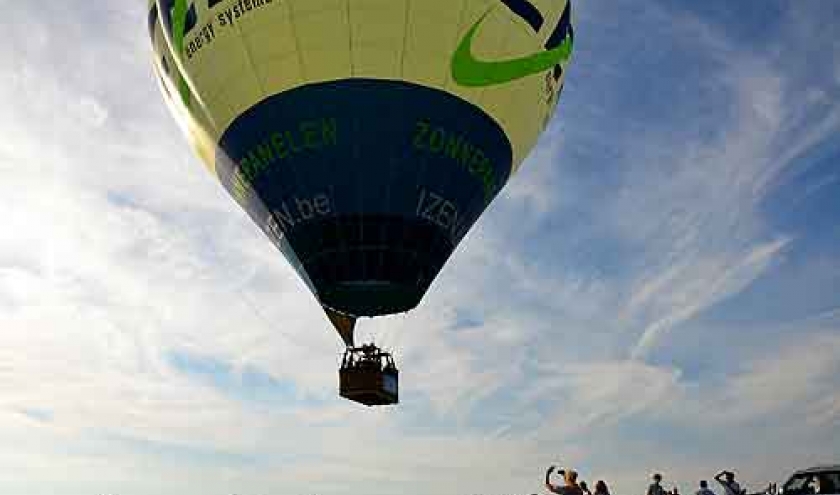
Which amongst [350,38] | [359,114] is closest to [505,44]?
[350,38]

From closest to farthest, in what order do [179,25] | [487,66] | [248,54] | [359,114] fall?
[359,114] → [248,54] → [487,66] → [179,25]

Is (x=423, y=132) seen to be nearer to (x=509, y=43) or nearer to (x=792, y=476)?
(x=509, y=43)

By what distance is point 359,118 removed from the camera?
2061cm

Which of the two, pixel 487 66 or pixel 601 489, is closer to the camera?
pixel 601 489

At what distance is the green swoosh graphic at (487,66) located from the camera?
68.5 feet

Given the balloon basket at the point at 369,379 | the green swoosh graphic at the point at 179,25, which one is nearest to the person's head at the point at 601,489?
the balloon basket at the point at 369,379

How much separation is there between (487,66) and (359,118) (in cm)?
355

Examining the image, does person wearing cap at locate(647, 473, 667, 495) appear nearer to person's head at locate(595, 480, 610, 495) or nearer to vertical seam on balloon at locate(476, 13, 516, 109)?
person's head at locate(595, 480, 610, 495)

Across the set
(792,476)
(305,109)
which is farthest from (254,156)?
(792,476)

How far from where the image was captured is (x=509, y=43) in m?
21.5

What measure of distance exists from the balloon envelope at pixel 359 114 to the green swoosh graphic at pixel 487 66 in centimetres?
4

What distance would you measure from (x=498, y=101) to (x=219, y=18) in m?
7.31

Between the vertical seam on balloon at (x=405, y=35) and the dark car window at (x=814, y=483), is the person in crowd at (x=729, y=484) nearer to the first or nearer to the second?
the dark car window at (x=814, y=483)

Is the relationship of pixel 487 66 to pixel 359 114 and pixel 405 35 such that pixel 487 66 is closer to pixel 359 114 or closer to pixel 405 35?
pixel 405 35
